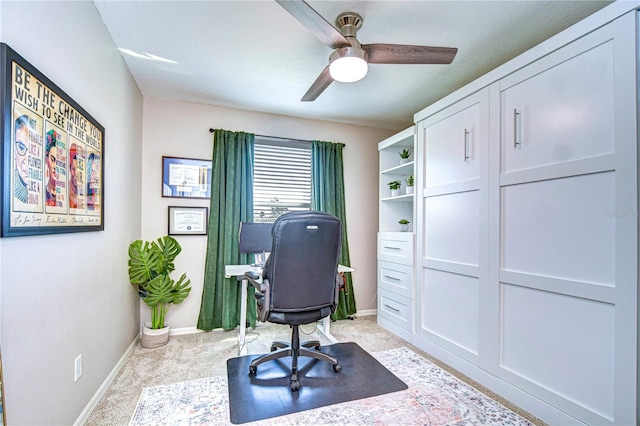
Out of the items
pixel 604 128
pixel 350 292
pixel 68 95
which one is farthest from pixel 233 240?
pixel 604 128

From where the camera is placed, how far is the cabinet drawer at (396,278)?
2.91 m

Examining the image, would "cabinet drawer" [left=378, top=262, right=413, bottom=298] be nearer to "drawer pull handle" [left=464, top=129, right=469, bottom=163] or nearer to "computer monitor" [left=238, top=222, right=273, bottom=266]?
"drawer pull handle" [left=464, top=129, right=469, bottom=163]

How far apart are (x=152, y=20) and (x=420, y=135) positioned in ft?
7.63

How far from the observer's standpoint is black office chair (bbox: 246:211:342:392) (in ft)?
6.28

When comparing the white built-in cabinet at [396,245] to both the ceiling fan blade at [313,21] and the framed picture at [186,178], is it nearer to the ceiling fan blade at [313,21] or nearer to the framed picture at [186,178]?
the ceiling fan blade at [313,21]

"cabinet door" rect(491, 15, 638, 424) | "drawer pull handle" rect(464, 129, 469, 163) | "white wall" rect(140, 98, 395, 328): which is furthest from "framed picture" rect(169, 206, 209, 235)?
"cabinet door" rect(491, 15, 638, 424)

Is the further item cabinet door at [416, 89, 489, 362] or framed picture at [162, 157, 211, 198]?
framed picture at [162, 157, 211, 198]

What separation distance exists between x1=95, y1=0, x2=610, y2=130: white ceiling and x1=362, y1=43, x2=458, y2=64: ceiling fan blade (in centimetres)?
24

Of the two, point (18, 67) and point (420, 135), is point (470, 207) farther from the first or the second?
point (18, 67)

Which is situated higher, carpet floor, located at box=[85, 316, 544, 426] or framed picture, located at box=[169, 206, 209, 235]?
framed picture, located at box=[169, 206, 209, 235]

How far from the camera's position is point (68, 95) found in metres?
1.50

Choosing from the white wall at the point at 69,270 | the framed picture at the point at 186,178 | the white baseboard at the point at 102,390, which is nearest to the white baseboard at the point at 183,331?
the white baseboard at the point at 102,390

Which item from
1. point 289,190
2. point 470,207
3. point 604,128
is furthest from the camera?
point 289,190

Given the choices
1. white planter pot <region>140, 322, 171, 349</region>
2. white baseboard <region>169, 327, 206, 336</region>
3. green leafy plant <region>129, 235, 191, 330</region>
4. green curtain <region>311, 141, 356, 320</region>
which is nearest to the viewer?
green leafy plant <region>129, 235, 191, 330</region>
